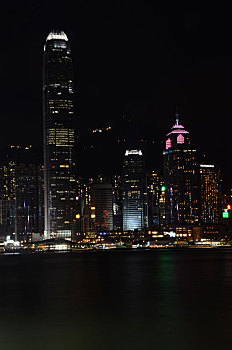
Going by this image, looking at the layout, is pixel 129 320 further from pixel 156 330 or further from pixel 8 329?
pixel 8 329

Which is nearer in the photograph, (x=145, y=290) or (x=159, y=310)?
(x=159, y=310)

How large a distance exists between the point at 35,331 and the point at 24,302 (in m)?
17.5

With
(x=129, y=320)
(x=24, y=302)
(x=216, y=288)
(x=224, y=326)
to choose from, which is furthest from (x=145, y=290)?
(x=224, y=326)

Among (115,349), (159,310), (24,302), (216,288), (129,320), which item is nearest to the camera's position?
(115,349)

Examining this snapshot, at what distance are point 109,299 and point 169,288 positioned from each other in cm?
1275

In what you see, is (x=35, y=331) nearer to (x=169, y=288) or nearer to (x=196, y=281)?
(x=169, y=288)

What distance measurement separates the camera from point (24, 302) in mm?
54625

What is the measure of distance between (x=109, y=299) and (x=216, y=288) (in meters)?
14.6

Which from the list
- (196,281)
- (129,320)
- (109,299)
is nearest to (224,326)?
(129,320)

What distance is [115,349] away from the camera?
102ft

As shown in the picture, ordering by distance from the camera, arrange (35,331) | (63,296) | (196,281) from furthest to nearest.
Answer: (196,281), (63,296), (35,331)

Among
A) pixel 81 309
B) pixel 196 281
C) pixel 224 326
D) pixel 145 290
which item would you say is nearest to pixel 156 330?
pixel 224 326

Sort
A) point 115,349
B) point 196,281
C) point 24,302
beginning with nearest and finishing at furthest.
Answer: point 115,349
point 24,302
point 196,281

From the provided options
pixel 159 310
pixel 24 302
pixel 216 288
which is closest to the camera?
pixel 159 310
